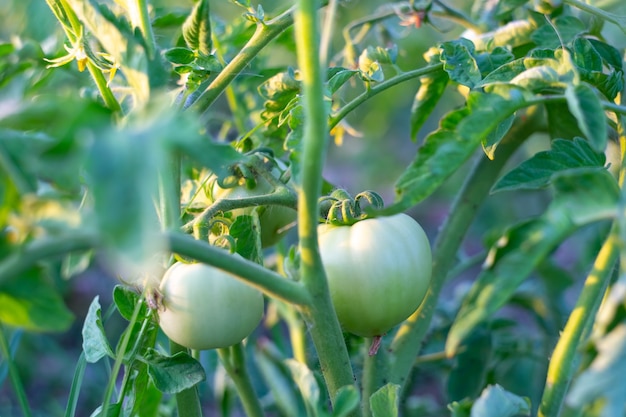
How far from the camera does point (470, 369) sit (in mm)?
1023

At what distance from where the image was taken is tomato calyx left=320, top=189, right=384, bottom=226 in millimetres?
657

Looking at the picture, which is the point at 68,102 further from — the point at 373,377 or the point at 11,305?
the point at 373,377

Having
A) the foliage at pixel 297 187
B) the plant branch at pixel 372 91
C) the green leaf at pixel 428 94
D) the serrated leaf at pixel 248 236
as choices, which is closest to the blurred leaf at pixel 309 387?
the foliage at pixel 297 187


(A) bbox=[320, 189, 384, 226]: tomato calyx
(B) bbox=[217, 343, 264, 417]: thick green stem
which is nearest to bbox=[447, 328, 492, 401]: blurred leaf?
(B) bbox=[217, 343, 264, 417]: thick green stem

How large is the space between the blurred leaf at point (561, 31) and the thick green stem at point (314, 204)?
0.34 m

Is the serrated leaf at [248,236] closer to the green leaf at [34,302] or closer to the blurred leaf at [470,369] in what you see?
the green leaf at [34,302]

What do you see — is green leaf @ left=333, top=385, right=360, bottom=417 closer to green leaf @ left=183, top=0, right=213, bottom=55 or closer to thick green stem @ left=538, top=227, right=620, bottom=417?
thick green stem @ left=538, top=227, right=620, bottom=417

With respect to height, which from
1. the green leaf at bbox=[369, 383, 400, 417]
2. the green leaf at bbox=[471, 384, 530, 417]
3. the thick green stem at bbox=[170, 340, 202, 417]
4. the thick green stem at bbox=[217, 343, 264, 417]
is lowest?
the thick green stem at bbox=[217, 343, 264, 417]

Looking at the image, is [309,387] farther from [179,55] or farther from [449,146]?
[179,55]

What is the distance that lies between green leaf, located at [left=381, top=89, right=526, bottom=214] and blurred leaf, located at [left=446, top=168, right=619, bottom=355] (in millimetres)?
59

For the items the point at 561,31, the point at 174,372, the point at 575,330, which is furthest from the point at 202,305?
the point at 561,31

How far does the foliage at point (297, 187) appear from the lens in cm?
40

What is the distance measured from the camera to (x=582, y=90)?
521 millimetres

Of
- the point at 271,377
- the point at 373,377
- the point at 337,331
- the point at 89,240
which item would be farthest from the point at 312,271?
the point at 271,377
